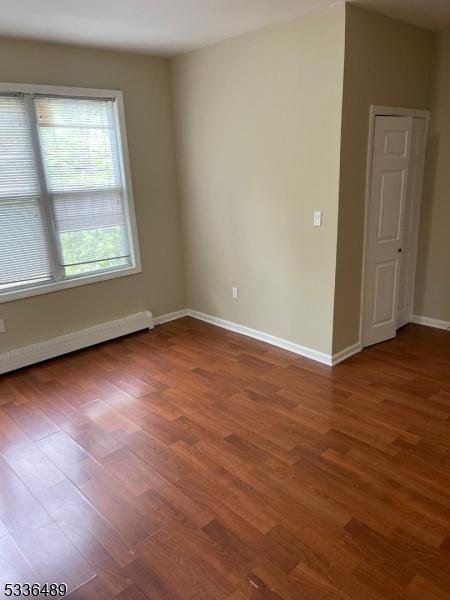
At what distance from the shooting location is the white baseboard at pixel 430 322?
13.9ft

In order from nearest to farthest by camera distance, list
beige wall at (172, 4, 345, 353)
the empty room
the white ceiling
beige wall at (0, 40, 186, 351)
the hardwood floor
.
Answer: the hardwood floor < the empty room < the white ceiling < beige wall at (172, 4, 345, 353) < beige wall at (0, 40, 186, 351)

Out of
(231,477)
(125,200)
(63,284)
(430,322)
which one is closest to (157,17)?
(125,200)

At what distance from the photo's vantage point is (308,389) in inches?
127

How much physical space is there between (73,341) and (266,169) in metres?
2.40

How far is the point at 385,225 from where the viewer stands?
369 cm

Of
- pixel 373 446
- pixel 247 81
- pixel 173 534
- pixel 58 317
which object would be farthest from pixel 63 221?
pixel 373 446

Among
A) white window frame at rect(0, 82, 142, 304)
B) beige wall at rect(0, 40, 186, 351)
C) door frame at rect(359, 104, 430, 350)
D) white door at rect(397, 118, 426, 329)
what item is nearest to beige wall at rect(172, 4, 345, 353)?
beige wall at rect(0, 40, 186, 351)

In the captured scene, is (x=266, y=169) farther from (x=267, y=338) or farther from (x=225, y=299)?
(x=267, y=338)

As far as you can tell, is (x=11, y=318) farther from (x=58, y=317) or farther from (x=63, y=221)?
(x=63, y=221)

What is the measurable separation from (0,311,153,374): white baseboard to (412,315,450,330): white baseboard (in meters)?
2.83

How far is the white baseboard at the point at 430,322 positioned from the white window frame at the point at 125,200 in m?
2.96

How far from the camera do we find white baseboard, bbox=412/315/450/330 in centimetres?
425

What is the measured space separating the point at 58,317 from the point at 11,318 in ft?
1.35

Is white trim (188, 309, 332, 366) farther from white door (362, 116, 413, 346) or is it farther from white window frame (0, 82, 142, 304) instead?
white window frame (0, 82, 142, 304)
